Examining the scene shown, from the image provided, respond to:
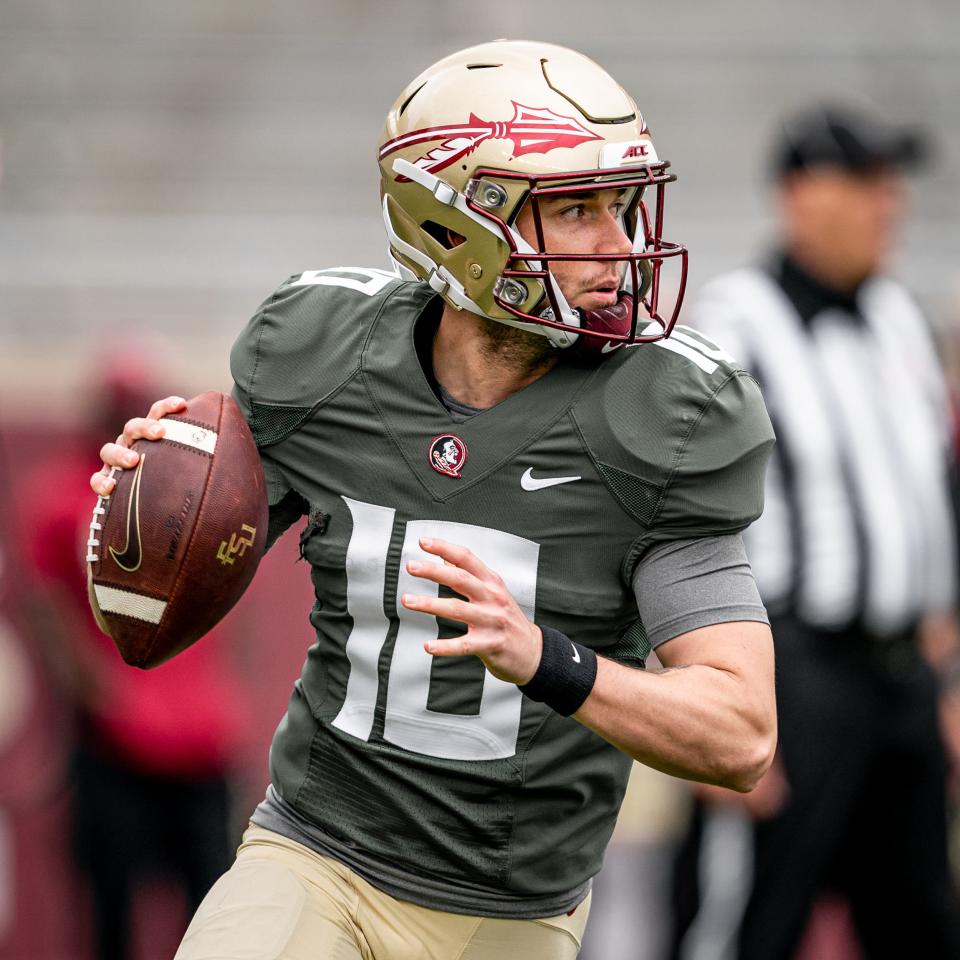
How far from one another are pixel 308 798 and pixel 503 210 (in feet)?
2.84

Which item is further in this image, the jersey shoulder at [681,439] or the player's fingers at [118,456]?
the player's fingers at [118,456]

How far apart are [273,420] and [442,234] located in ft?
1.21

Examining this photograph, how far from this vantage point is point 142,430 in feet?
7.66

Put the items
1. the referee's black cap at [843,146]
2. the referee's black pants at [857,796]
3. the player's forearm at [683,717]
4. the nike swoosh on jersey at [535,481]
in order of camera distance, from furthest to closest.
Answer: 1. the referee's black cap at [843,146]
2. the referee's black pants at [857,796]
3. the nike swoosh on jersey at [535,481]
4. the player's forearm at [683,717]

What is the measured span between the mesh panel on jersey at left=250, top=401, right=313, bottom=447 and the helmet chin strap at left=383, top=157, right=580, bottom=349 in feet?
0.87

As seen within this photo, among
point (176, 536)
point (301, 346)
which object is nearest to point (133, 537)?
point (176, 536)

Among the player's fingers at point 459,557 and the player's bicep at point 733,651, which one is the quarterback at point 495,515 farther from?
the player's fingers at point 459,557

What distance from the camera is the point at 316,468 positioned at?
2.43 meters

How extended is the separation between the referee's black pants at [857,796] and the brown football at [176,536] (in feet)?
5.79

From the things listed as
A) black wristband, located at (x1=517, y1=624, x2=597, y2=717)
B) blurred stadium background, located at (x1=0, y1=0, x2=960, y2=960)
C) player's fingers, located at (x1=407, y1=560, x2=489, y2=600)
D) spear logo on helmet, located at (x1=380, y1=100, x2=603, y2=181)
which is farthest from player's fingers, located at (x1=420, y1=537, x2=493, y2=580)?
blurred stadium background, located at (x1=0, y1=0, x2=960, y2=960)

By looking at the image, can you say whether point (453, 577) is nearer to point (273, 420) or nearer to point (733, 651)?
point (733, 651)

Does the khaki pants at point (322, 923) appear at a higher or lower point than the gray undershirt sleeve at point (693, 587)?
lower

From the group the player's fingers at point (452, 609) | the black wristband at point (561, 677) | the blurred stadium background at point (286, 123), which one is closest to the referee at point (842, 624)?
the black wristband at point (561, 677)

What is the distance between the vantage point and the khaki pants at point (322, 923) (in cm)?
213
